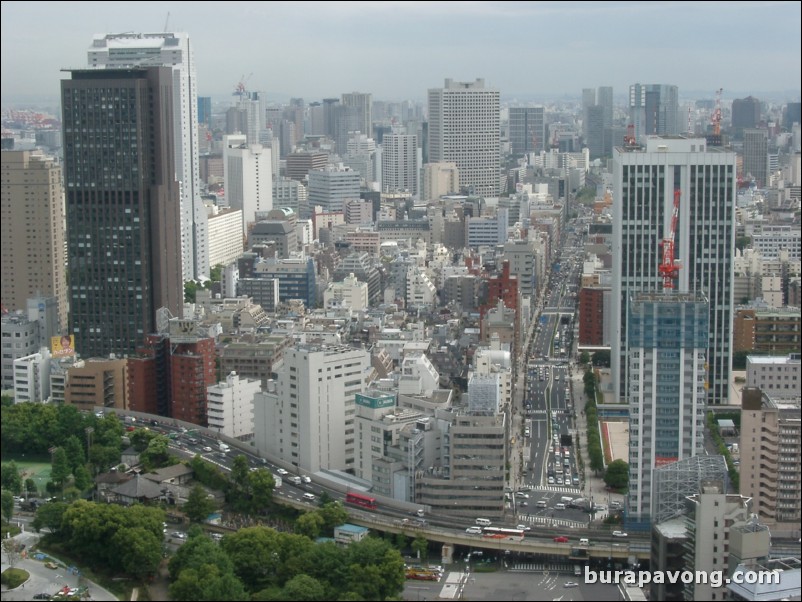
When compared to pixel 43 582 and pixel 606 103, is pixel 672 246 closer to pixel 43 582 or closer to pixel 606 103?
pixel 43 582

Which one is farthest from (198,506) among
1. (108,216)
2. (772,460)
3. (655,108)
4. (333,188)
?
(333,188)

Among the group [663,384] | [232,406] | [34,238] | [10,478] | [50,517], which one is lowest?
[50,517]

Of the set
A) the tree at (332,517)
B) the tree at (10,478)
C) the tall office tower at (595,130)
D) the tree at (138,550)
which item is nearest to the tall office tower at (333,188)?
the tall office tower at (595,130)

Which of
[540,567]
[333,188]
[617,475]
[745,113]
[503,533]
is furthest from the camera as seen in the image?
[333,188]

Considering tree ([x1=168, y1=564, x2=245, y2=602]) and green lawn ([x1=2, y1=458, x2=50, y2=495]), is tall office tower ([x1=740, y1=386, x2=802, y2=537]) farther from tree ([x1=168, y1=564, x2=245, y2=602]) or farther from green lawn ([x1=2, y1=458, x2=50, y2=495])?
green lawn ([x1=2, y1=458, x2=50, y2=495])

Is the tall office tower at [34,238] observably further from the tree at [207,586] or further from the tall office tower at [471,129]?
the tall office tower at [471,129]

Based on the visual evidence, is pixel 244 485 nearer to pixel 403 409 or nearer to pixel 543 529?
pixel 403 409

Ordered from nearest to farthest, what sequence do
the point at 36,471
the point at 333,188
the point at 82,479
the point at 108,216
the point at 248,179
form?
the point at 82,479, the point at 36,471, the point at 108,216, the point at 248,179, the point at 333,188

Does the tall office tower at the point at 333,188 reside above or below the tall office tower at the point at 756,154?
below

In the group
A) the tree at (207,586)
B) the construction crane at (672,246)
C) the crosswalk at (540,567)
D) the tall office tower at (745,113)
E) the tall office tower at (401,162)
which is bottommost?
the crosswalk at (540,567)
